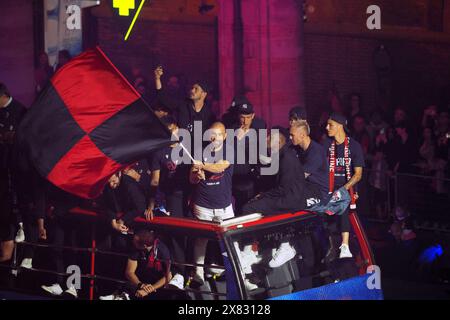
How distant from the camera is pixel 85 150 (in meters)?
9.42

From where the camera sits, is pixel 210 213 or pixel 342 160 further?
pixel 342 160

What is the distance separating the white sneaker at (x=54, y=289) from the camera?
8.80 metres

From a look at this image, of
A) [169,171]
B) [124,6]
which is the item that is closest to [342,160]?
[169,171]

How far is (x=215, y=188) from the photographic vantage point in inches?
388

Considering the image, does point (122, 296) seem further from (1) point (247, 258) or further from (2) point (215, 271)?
(1) point (247, 258)

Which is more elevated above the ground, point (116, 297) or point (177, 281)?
Result: point (177, 281)

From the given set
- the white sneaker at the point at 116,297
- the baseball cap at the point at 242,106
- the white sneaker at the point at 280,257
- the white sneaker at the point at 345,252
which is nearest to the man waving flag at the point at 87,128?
the white sneaker at the point at 116,297

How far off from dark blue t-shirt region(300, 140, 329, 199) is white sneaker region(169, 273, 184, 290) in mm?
2531

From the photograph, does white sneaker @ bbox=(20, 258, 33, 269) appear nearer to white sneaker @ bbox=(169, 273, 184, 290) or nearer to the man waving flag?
the man waving flag

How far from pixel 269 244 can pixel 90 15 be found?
895 centimetres

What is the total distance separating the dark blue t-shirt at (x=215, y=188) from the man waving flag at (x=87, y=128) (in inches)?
26.0

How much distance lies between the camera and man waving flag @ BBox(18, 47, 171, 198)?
30.5 feet

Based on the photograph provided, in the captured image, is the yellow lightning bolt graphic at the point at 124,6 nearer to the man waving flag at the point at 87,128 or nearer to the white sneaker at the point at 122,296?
the man waving flag at the point at 87,128

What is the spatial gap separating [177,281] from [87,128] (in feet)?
6.58
